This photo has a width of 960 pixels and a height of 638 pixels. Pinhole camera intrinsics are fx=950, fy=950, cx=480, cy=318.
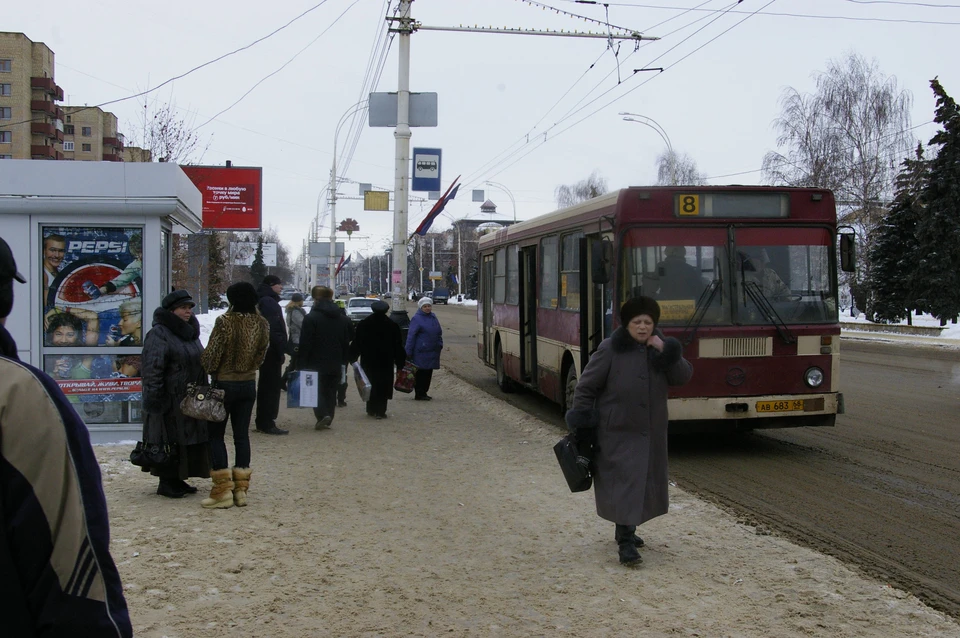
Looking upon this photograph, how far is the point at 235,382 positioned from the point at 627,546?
3547 millimetres

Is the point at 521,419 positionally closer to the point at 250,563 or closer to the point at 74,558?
the point at 250,563

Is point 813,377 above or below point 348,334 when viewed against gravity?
below

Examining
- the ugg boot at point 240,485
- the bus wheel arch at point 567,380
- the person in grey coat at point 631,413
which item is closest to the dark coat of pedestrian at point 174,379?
the ugg boot at point 240,485

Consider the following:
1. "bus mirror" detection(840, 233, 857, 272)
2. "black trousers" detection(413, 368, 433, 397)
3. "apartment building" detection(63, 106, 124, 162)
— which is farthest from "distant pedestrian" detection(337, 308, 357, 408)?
"apartment building" detection(63, 106, 124, 162)

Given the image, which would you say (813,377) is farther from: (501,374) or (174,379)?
(501,374)

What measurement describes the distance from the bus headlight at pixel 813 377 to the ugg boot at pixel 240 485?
581 centimetres

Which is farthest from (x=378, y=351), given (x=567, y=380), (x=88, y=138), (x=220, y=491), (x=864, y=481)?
(x=88, y=138)

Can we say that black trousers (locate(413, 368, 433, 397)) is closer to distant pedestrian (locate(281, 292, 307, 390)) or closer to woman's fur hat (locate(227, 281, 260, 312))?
distant pedestrian (locate(281, 292, 307, 390))

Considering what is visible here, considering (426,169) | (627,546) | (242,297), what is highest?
(426,169)

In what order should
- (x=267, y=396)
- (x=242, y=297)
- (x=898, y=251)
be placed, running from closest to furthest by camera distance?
(x=242, y=297)
(x=267, y=396)
(x=898, y=251)

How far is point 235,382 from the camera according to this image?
7.71 meters

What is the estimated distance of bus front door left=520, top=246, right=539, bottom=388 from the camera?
14.2 meters

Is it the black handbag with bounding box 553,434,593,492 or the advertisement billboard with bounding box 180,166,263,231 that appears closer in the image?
the black handbag with bounding box 553,434,593,492

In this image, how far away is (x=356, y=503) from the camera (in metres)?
7.86
